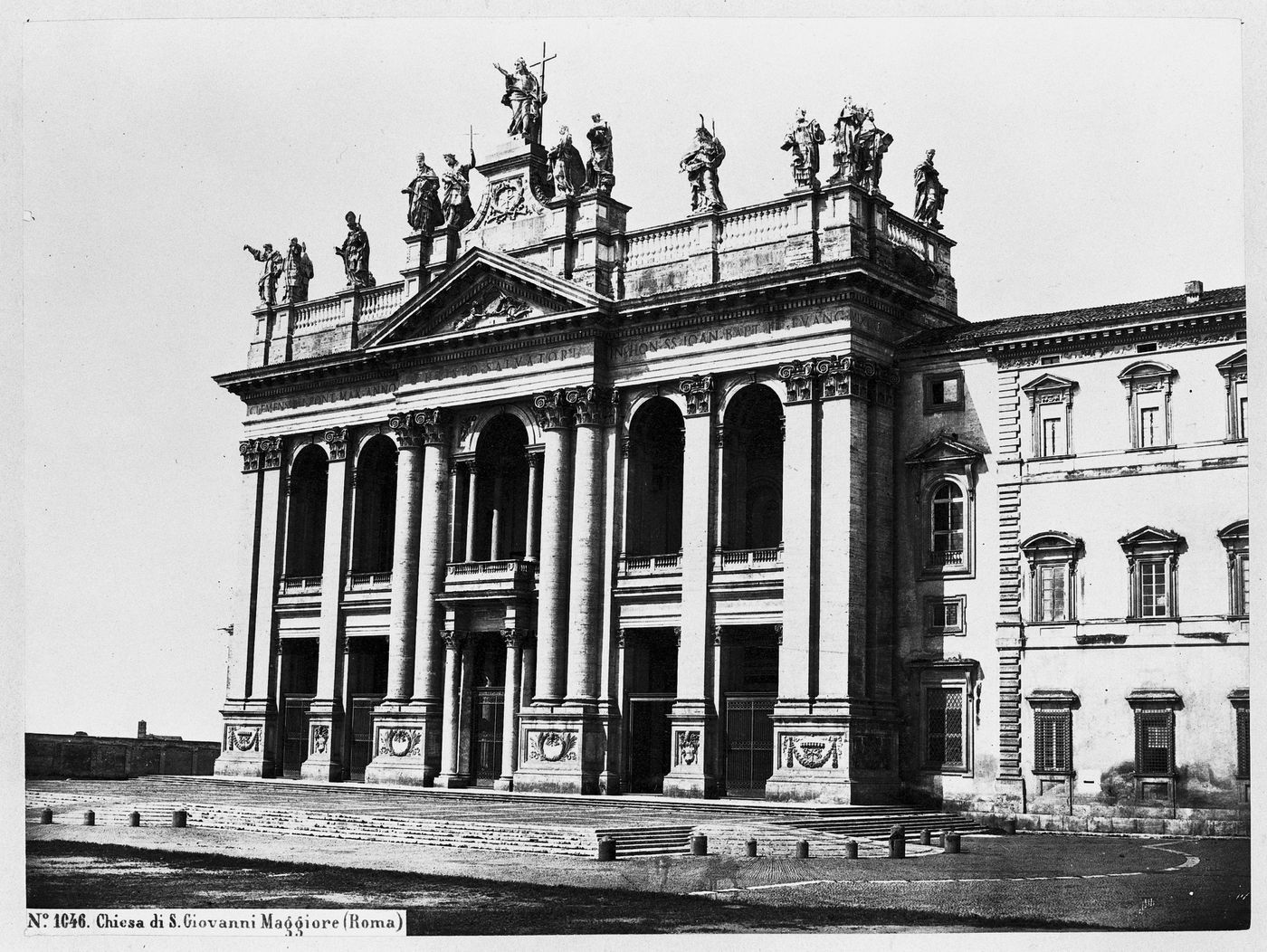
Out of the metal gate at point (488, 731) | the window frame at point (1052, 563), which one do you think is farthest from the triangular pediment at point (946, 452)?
the metal gate at point (488, 731)

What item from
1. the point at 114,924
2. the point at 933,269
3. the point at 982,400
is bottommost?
the point at 114,924

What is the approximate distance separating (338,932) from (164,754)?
141 ft

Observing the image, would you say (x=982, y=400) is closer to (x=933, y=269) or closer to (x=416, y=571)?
(x=933, y=269)

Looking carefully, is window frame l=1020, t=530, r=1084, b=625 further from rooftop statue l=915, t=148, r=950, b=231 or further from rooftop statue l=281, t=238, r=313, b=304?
rooftop statue l=281, t=238, r=313, b=304

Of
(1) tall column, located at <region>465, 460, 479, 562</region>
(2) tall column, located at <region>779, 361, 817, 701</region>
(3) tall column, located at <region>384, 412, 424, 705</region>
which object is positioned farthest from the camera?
(3) tall column, located at <region>384, 412, 424, 705</region>

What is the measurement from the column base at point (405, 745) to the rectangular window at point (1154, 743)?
2115 centimetres

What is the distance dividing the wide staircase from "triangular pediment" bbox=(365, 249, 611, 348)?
13.6 metres

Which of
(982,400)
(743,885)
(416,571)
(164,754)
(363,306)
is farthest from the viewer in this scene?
(164,754)

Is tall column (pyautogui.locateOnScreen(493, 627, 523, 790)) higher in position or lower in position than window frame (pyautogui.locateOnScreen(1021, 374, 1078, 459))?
lower

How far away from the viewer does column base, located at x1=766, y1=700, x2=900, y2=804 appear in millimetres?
45500

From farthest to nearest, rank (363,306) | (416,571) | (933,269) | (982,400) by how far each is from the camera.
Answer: (363,306)
(416,571)
(933,269)
(982,400)

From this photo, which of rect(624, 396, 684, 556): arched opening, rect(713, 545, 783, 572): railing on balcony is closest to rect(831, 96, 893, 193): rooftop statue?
rect(624, 396, 684, 556): arched opening

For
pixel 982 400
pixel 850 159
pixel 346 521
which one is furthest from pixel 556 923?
pixel 346 521

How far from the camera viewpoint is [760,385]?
1937 inches
